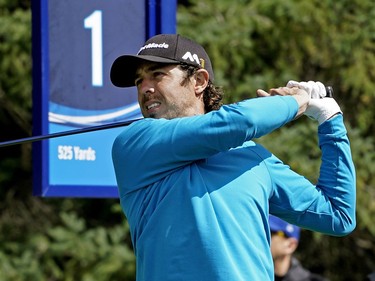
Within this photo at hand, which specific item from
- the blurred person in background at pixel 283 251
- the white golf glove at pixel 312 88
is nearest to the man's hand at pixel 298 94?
the white golf glove at pixel 312 88

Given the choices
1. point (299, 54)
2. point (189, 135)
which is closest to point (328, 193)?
point (189, 135)

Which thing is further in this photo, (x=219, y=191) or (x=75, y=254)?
(x=75, y=254)

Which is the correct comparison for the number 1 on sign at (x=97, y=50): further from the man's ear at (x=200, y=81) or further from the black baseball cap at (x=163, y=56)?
the man's ear at (x=200, y=81)

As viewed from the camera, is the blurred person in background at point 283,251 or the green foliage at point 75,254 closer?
the blurred person in background at point 283,251

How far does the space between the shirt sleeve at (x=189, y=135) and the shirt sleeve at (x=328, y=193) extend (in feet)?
0.68

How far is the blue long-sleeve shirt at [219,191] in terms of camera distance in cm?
395

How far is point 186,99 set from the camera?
14.1ft

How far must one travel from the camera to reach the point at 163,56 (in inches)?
169

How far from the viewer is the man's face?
4.26 metres

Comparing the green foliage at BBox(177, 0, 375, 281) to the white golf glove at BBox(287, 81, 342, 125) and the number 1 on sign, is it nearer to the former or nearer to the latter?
the number 1 on sign

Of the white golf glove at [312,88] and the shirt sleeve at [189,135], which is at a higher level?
the white golf glove at [312,88]

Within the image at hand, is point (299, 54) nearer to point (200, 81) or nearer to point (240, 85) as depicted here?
point (240, 85)

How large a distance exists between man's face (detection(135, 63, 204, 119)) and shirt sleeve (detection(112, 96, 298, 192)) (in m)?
0.08

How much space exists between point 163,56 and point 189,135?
41cm
